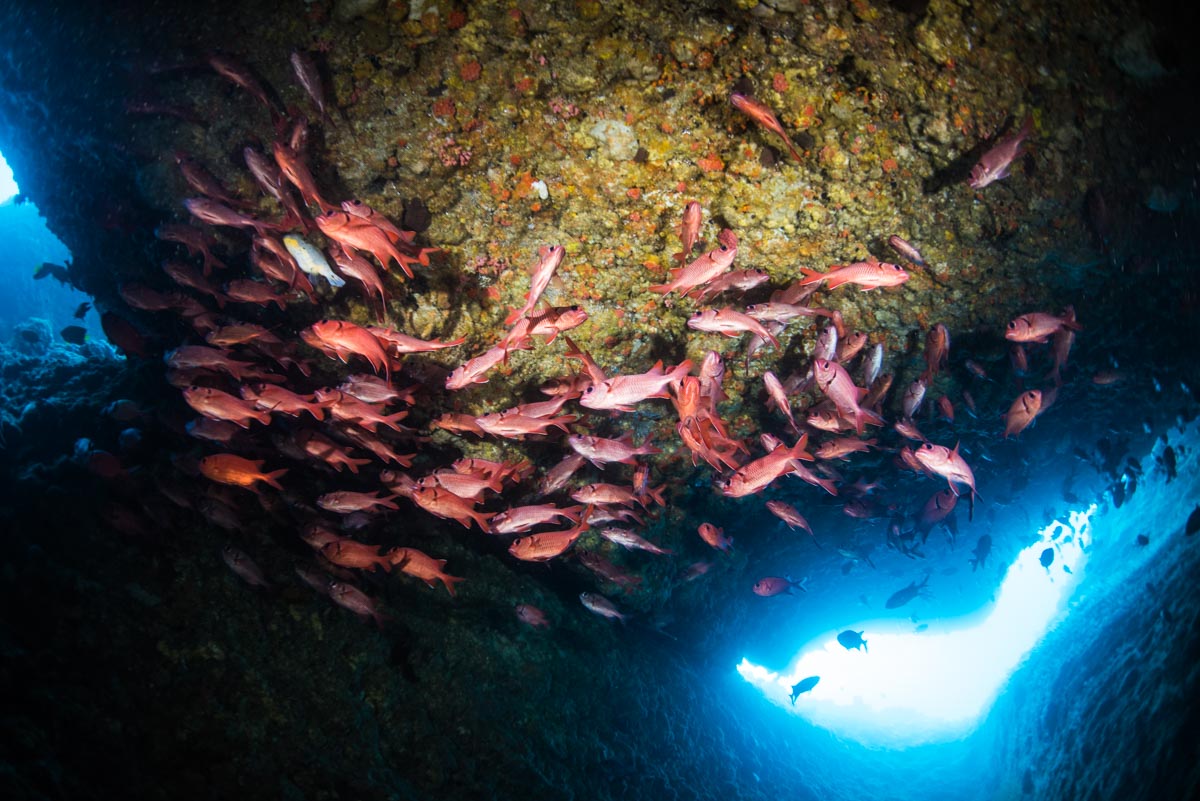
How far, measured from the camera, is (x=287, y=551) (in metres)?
5.29

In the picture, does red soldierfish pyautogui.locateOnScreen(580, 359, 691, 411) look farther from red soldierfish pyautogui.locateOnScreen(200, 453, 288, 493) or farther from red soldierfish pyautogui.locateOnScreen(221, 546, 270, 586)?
red soldierfish pyautogui.locateOnScreen(221, 546, 270, 586)

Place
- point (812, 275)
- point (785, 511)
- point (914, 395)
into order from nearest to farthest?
point (812, 275) → point (914, 395) → point (785, 511)

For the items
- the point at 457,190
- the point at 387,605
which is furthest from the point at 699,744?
the point at 457,190

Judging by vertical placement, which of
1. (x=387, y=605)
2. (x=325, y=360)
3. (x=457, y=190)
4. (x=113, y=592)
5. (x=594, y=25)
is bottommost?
(x=387, y=605)

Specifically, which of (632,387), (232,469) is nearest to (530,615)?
(232,469)

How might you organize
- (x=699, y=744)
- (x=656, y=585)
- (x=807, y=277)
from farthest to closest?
1. (x=699, y=744)
2. (x=656, y=585)
3. (x=807, y=277)

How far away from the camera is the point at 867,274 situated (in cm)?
379

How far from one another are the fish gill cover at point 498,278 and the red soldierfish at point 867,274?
4 centimetres

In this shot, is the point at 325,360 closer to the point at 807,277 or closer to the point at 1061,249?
the point at 807,277

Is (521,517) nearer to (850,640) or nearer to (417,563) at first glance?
(417,563)

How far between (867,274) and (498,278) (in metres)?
3.28

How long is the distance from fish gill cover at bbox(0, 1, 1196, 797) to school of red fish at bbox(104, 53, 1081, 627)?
A: 0.14 feet

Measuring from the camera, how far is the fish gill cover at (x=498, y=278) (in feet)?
11.8

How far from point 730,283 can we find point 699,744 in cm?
993
